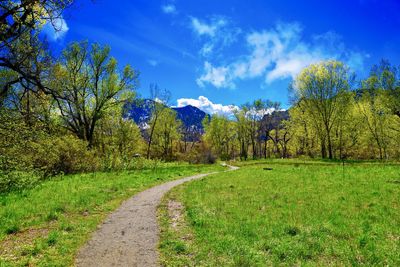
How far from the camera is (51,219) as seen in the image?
45.1 feet

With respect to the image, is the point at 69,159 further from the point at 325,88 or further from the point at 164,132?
the point at 164,132

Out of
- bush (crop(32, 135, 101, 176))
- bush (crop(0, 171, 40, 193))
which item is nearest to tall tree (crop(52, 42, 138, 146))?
bush (crop(32, 135, 101, 176))

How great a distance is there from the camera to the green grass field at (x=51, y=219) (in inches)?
378

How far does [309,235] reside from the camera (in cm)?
1103

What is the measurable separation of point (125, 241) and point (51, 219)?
466 cm

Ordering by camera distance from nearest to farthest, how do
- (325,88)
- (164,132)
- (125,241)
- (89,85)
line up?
(125,241)
(89,85)
(325,88)
(164,132)

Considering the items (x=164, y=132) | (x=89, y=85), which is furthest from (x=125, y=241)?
(x=164, y=132)

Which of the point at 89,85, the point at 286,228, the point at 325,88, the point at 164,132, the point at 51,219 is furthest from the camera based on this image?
the point at 164,132

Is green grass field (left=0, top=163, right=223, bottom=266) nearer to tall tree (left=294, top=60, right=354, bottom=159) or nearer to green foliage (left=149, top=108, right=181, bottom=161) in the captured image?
tall tree (left=294, top=60, right=354, bottom=159)

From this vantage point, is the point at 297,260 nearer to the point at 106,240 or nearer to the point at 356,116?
the point at 106,240

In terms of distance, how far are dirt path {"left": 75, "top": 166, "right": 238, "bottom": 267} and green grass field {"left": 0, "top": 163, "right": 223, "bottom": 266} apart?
471 mm

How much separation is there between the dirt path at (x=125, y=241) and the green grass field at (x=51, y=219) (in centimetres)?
47

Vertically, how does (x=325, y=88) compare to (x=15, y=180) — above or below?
above

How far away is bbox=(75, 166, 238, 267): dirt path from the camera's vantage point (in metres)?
9.21
